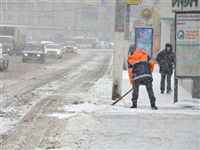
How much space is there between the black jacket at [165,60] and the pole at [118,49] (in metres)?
3.35

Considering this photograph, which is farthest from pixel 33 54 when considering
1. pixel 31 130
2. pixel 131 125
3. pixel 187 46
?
pixel 131 125

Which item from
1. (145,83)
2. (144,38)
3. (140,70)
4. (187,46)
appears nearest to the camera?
(140,70)

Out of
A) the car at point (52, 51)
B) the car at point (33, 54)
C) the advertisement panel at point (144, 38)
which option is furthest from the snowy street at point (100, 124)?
the car at point (52, 51)

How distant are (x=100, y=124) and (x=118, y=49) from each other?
5322 millimetres

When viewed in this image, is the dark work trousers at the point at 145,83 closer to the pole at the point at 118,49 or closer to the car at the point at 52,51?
the pole at the point at 118,49

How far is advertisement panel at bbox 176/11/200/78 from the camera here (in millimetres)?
16938

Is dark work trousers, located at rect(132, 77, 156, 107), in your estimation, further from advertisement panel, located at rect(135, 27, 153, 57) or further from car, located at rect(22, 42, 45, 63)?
car, located at rect(22, 42, 45, 63)

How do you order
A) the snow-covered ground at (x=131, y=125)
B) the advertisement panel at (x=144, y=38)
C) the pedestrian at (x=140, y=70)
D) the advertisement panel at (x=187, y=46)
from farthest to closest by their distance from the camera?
the advertisement panel at (x=144, y=38) → the advertisement panel at (x=187, y=46) → the pedestrian at (x=140, y=70) → the snow-covered ground at (x=131, y=125)

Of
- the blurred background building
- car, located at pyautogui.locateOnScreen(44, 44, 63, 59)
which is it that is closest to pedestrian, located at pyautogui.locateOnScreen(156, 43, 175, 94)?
car, located at pyautogui.locateOnScreen(44, 44, 63, 59)

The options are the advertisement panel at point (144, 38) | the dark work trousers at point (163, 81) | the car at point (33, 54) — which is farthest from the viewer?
the car at point (33, 54)

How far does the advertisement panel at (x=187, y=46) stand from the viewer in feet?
55.6

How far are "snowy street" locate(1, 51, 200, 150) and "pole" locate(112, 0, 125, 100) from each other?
45cm

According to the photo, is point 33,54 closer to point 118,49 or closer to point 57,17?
point 118,49

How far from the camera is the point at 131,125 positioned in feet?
41.8
